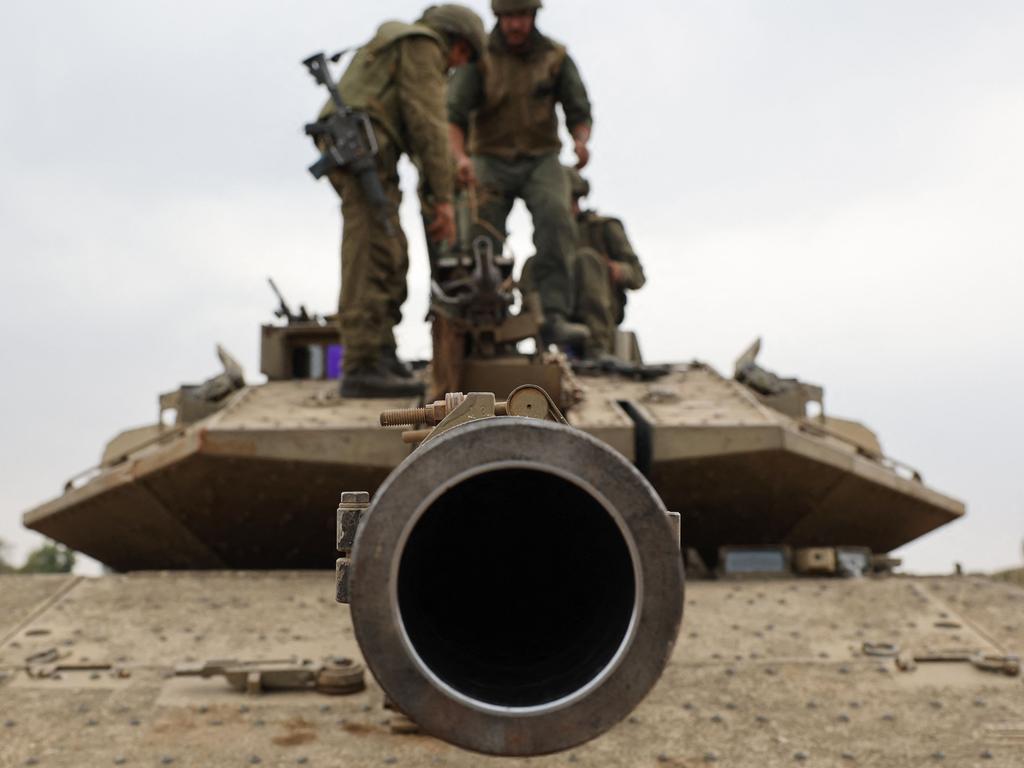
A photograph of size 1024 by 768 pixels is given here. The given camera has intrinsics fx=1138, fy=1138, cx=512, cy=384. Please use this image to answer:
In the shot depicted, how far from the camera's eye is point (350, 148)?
18.7ft

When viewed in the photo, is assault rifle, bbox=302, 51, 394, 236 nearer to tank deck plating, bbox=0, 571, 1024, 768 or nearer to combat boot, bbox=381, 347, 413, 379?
combat boot, bbox=381, 347, 413, 379

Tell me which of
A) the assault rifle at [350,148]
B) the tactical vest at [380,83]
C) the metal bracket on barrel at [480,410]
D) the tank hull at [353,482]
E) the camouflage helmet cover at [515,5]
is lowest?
the tank hull at [353,482]

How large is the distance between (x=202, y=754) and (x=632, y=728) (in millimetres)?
1273

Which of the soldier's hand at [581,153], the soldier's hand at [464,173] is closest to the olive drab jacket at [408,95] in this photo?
the soldier's hand at [464,173]

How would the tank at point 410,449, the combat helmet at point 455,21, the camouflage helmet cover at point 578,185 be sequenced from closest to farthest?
the tank at point 410,449, the combat helmet at point 455,21, the camouflage helmet cover at point 578,185

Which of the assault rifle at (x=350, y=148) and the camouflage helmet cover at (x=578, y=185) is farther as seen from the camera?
the camouflage helmet cover at (x=578, y=185)

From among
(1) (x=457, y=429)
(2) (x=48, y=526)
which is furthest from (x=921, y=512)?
(1) (x=457, y=429)

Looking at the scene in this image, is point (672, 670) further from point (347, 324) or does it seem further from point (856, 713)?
point (347, 324)

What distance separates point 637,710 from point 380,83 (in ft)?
12.1

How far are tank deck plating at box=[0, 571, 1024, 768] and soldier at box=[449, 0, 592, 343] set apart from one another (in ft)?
10.4

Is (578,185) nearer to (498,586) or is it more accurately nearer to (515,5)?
(515,5)

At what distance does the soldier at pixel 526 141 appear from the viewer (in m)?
7.58

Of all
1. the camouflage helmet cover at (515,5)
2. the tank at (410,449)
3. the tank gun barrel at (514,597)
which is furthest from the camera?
the camouflage helmet cover at (515,5)

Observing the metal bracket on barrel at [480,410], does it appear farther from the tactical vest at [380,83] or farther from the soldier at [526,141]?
the soldier at [526,141]
